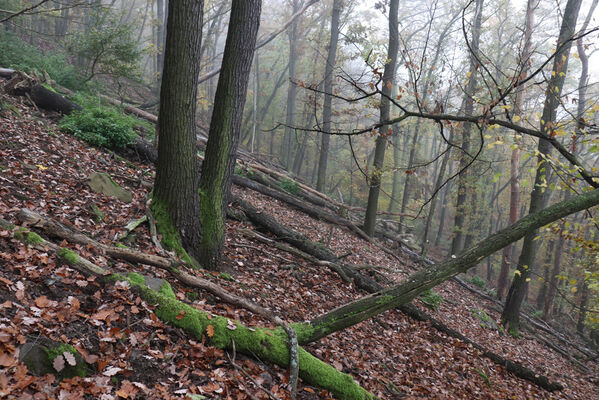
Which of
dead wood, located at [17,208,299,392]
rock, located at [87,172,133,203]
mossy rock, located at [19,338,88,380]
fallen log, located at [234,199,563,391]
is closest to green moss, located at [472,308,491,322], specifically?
fallen log, located at [234,199,563,391]

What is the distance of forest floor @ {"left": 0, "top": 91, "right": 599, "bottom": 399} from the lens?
281 cm

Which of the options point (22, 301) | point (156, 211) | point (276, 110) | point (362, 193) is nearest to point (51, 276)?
point (22, 301)

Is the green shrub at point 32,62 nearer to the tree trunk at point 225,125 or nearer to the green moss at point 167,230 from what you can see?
the green moss at point 167,230

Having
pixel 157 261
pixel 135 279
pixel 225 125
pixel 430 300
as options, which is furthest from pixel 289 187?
pixel 135 279

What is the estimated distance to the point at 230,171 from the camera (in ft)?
19.1

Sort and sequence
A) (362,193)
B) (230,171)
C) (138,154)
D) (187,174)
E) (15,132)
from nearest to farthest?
(187,174) → (230,171) → (15,132) → (138,154) → (362,193)

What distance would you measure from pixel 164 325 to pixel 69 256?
122cm

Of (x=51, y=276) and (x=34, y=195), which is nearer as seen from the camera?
(x=51, y=276)

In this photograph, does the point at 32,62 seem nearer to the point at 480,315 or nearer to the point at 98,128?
the point at 98,128

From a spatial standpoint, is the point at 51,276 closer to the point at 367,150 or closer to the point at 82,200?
the point at 82,200

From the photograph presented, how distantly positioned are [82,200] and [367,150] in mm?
33155

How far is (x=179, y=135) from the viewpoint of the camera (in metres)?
5.30

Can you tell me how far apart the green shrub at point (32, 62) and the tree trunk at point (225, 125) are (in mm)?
8893

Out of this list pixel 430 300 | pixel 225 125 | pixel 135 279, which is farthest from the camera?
pixel 430 300
